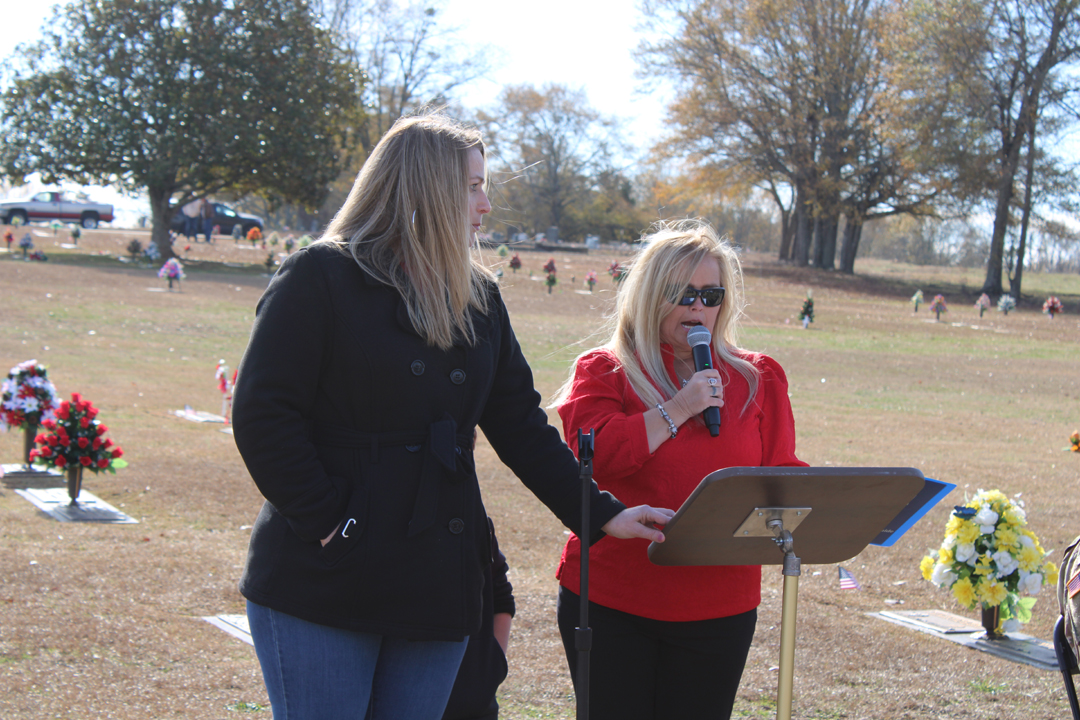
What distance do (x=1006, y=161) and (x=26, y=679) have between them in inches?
1639

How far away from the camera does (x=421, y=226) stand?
214 cm

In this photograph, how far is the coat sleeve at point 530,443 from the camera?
7.82ft

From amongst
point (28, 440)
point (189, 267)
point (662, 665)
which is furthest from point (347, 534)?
point (189, 267)

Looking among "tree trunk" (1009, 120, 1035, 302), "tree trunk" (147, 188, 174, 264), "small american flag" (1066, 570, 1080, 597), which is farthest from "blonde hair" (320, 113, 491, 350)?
"tree trunk" (1009, 120, 1035, 302)

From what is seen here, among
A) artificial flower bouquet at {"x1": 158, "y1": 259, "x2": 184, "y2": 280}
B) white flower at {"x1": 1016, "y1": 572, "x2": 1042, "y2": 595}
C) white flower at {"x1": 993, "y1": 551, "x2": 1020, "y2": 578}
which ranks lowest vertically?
white flower at {"x1": 1016, "y1": 572, "x2": 1042, "y2": 595}

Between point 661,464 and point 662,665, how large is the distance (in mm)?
559

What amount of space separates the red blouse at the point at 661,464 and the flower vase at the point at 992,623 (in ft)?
10.2

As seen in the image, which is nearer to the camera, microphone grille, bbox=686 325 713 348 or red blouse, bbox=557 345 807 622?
red blouse, bbox=557 345 807 622

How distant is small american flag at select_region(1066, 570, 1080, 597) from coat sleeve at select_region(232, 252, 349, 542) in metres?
1.68

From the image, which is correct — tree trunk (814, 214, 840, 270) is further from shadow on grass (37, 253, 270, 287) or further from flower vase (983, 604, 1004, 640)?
flower vase (983, 604, 1004, 640)

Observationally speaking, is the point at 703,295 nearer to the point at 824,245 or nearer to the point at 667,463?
the point at 667,463

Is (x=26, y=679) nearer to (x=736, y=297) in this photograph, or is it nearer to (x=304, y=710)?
(x=304, y=710)

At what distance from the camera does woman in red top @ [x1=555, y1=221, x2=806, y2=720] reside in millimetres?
2732

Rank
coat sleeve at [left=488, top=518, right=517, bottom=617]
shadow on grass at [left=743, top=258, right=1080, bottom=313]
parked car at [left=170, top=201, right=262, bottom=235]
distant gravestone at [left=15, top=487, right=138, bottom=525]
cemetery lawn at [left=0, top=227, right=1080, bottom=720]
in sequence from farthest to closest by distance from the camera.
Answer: parked car at [left=170, top=201, right=262, bottom=235], shadow on grass at [left=743, top=258, right=1080, bottom=313], distant gravestone at [left=15, top=487, right=138, bottom=525], cemetery lawn at [left=0, top=227, right=1080, bottom=720], coat sleeve at [left=488, top=518, right=517, bottom=617]
